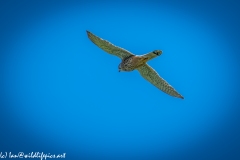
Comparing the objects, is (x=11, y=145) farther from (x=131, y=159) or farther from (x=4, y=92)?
(x=131, y=159)

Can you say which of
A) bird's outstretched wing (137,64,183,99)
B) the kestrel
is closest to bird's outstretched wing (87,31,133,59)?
the kestrel

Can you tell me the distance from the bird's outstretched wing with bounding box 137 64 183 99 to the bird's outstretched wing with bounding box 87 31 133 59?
1356 millimetres

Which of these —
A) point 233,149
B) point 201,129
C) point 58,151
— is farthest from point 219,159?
point 58,151

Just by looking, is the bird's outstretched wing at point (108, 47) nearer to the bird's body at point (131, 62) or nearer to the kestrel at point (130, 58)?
the kestrel at point (130, 58)

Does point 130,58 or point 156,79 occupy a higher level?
point 130,58

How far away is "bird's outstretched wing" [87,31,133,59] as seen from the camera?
516 inches

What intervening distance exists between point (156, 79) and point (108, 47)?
2.99 meters

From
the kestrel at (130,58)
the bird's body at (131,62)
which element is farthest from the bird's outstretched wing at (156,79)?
the bird's body at (131,62)

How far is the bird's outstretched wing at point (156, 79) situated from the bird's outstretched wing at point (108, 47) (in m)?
1.36

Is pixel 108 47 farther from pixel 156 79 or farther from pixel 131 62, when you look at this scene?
pixel 156 79

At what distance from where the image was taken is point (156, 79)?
14883 mm

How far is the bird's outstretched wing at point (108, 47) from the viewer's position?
1311cm

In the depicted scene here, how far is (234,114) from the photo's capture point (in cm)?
3512

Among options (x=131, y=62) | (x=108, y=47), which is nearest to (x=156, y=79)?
(x=131, y=62)
